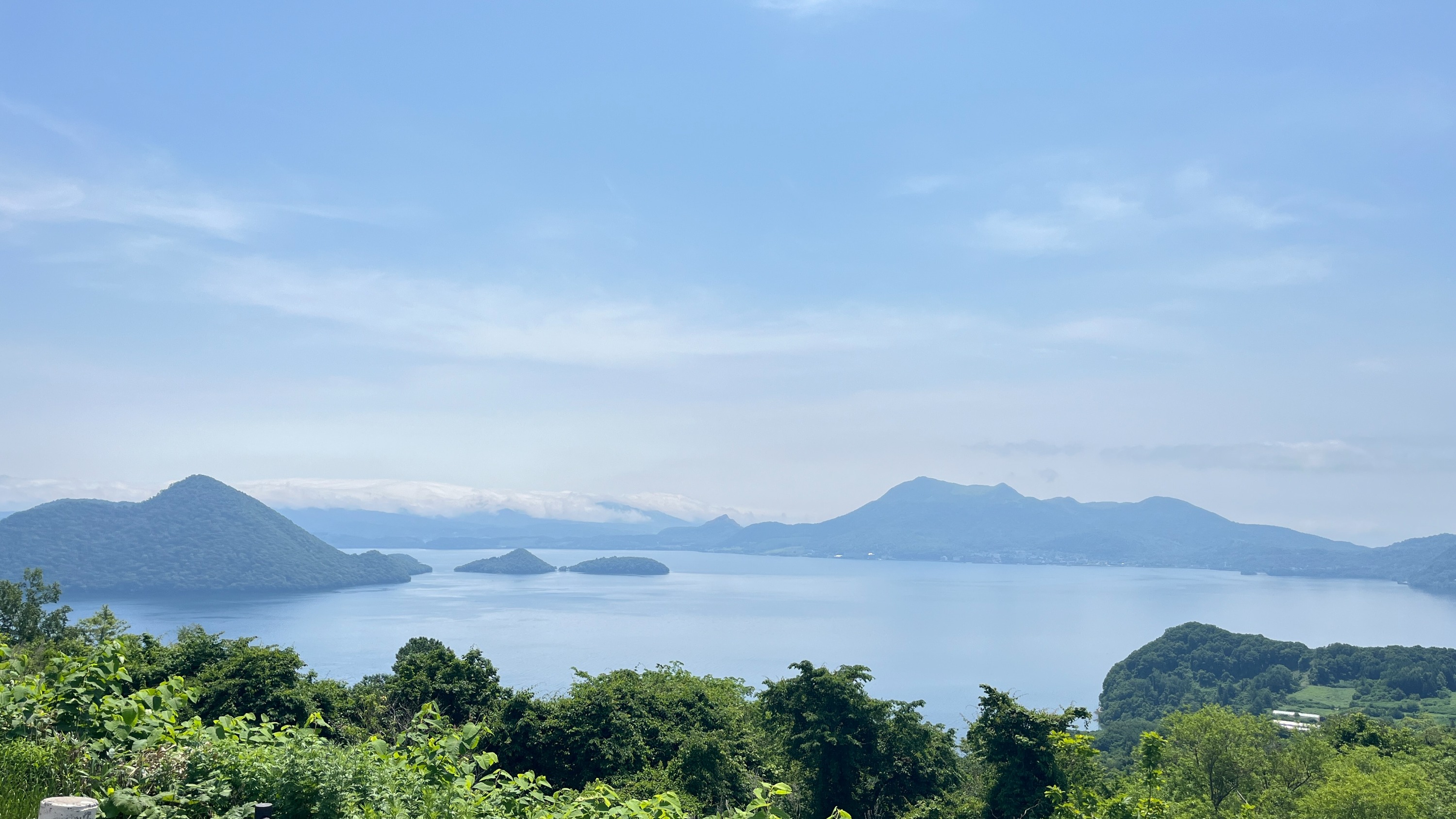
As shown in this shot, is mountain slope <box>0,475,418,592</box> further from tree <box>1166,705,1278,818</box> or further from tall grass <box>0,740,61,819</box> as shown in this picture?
tall grass <box>0,740,61,819</box>

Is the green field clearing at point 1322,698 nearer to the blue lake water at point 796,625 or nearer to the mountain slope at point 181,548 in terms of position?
the blue lake water at point 796,625

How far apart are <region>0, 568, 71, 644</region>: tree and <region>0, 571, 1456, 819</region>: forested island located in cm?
428

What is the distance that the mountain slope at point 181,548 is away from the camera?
132125 millimetres

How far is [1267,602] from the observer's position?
15962cm

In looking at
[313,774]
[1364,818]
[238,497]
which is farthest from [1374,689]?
[238,497]

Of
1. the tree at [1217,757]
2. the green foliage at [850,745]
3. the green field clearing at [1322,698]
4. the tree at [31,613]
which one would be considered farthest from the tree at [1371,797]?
the green field clearing at [1322,698]

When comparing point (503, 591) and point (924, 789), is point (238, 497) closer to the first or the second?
point (503, 591)

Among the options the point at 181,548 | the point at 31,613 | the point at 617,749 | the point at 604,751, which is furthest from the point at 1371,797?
the point at 181,548

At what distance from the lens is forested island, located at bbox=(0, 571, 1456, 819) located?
397 cm

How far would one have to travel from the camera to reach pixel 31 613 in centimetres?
3662

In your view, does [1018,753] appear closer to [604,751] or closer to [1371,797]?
[1371,797]

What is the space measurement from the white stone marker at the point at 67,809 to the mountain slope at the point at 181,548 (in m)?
155

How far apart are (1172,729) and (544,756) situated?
63.7 ft

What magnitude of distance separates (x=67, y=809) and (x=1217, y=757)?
27101 mm
